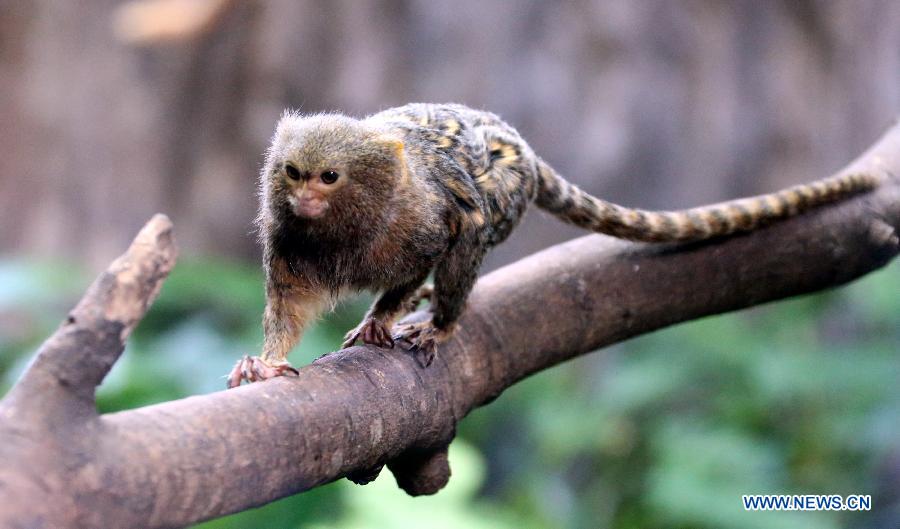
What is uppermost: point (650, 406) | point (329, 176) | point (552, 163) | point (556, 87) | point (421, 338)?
point (329, 176)

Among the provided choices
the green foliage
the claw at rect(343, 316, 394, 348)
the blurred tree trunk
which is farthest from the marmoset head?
the blurred tree trunk

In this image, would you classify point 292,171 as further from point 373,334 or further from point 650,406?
point 650,406

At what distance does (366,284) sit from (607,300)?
746 millimetres

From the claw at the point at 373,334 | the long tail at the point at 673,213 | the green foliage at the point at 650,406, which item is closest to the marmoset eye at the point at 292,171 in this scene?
the claw at the point at 373,334

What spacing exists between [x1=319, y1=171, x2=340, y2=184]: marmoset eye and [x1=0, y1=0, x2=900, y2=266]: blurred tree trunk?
3.79 metres

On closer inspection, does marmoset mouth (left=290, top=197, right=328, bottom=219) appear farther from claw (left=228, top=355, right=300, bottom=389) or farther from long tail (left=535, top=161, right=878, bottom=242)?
long tail (left=535, top=161, right=878, bottom=242)

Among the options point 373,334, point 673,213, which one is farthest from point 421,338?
point 673,213

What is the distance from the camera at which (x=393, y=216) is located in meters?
2.50

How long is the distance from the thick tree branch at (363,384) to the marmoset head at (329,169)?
0.37 meters

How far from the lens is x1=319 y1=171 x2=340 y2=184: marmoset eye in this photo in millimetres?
2295

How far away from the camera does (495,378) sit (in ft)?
8.55

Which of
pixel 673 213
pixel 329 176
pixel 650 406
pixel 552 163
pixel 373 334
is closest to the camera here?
pixel 329 176

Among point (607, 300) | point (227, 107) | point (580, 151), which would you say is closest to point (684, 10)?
point (580, 151)

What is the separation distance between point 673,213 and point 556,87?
10.6ft
